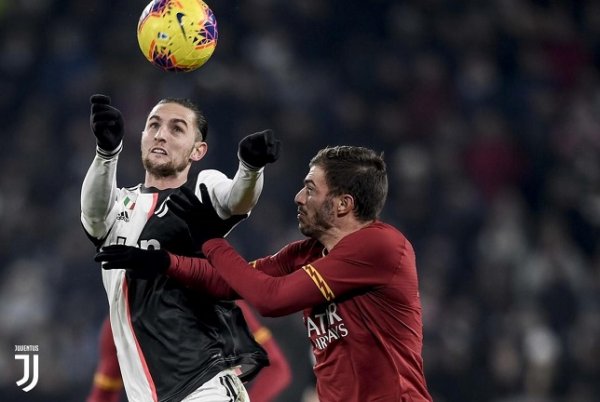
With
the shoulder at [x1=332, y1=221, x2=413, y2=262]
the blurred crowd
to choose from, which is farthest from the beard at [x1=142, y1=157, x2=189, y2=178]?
the blurred crowd

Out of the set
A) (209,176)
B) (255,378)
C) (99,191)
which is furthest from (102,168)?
(255,378)

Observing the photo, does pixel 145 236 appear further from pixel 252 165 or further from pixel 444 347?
pixel 444 347

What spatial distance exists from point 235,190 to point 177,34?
2.31ft

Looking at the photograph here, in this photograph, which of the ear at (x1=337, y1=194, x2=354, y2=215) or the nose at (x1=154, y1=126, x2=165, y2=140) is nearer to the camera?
the ear at (x1=337, y1=194, x2=354, y2=215)

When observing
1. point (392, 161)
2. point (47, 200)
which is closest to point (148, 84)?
point (47, 200)

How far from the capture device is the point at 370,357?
12.5 ft

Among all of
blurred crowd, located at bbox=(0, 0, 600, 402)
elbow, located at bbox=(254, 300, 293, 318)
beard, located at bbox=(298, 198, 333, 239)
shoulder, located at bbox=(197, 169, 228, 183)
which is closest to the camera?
elbow, located at bbox=(254, 300, 293, 318)

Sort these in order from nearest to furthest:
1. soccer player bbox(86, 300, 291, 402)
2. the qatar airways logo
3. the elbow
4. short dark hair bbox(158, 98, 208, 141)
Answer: the elbow → the qatar airways logo → short dark hair bbox(158, 98, 208, 141) → soccer player bbox(86, 300, 291, 402)

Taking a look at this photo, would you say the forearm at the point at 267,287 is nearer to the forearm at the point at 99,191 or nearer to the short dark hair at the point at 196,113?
the forearm at the point at 99,191

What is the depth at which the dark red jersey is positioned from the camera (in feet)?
12.4

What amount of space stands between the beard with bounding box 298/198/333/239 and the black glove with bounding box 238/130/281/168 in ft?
0.96

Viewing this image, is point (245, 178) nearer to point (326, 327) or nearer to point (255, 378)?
point (326, 327)

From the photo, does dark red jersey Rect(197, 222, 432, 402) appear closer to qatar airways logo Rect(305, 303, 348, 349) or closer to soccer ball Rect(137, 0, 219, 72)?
qatar airways logo Rect(305, 303, 348, 349)

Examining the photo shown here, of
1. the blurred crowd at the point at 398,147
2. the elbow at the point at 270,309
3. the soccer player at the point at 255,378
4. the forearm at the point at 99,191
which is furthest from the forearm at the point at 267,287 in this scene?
the blurred crowd at the point at 398,147
